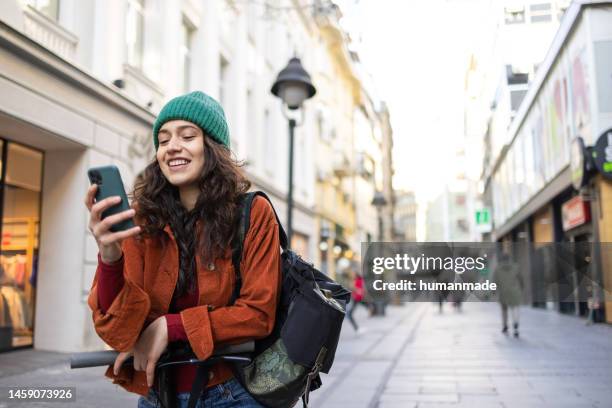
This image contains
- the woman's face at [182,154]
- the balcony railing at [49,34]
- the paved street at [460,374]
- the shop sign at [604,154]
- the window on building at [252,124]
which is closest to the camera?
the woman's face at [182,154]

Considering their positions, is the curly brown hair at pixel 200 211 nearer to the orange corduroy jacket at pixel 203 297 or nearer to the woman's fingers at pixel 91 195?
the orange corduroy jacket at pixel 203 297

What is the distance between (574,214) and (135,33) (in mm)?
9338

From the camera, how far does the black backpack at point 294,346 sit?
1.63 meters

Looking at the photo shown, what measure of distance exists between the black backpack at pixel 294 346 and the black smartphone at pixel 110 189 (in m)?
0.38

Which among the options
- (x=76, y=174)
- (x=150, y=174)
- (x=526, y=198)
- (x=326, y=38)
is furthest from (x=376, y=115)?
(x=150, y=174)

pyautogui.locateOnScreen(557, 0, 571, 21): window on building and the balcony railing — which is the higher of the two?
the balcony railing

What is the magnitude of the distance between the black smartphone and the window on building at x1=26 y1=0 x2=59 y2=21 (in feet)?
26.7

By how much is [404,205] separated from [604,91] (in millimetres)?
80522

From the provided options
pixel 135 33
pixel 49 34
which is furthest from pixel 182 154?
pixel 135 33

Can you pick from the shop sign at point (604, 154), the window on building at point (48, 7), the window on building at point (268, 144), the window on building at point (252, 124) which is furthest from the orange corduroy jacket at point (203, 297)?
the window on building at point (268, 144)

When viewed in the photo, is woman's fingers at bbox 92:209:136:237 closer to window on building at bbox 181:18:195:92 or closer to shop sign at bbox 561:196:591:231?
shop sign at bbox 561:196:591:231

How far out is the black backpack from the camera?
163cm

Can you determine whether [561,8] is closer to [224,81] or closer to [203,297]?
[203,297]

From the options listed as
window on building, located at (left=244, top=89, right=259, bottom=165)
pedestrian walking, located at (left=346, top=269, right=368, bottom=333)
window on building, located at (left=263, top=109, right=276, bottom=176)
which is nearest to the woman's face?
pedestrian walking, located at (left=346, top=269, right=368, bottom=333)
